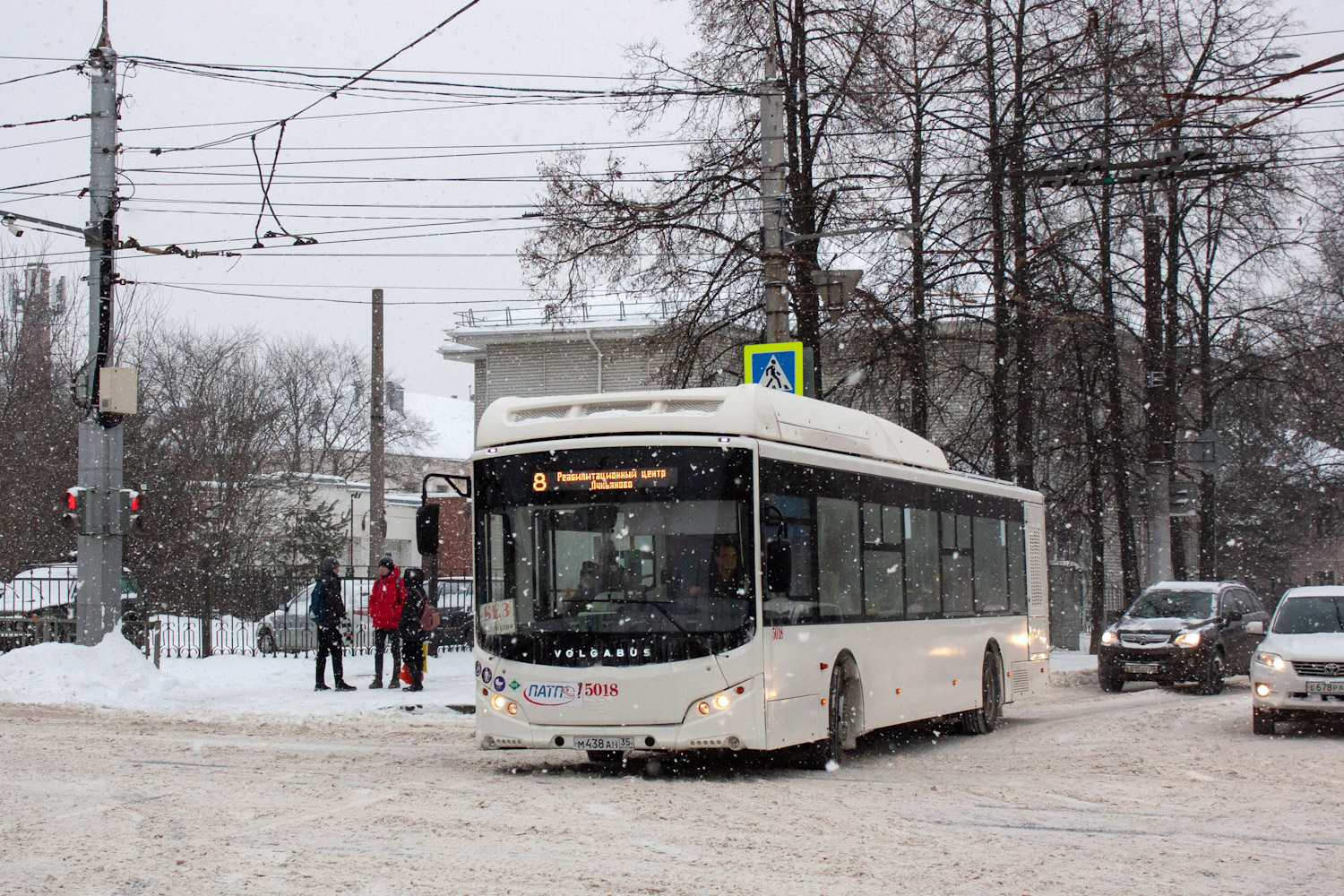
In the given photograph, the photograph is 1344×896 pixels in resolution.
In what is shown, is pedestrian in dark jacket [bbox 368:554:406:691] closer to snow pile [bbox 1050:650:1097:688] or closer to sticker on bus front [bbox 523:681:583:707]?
sticker on bus front [bbox 523:681:583:707]

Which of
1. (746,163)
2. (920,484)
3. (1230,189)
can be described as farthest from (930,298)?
(920,484)

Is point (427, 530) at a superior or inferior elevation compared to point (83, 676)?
superior

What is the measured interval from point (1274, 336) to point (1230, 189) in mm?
4659

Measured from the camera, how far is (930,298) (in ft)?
74.4

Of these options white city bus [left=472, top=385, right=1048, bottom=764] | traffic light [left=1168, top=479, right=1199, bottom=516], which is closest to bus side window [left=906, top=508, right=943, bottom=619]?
white city bus [left=472, top=385, right=1048, bottom=764]

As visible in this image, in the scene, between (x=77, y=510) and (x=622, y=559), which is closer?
(x=622, y=559)

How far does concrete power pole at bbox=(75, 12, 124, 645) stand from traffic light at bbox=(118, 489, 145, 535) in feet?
0.26

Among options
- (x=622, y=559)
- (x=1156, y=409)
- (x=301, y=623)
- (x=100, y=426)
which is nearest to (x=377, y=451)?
(x=301, y=623)

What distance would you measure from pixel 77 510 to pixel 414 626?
4755 millimetres

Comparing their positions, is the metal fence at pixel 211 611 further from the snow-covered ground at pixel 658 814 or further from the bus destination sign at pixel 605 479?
the bus destination sign at pixel 605 479

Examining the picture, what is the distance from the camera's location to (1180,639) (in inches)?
822

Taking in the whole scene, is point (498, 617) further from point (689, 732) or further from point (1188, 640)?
point (1188, 640)

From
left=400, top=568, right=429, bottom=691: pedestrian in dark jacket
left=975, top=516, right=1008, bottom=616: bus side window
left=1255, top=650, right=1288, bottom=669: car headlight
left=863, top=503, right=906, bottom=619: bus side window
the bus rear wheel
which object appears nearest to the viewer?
left=863, top=503, right=906, bottom=619: bus side window

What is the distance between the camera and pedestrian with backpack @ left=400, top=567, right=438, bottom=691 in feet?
60.1
